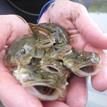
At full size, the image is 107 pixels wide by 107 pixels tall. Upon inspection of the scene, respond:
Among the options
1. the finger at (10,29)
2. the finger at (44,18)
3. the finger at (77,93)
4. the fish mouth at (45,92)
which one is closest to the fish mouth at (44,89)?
the fish mouth at (45,92)

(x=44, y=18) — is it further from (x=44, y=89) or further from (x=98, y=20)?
(x=98, y=20)

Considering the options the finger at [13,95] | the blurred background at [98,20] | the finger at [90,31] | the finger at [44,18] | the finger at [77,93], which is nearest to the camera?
the finger at [13,95]

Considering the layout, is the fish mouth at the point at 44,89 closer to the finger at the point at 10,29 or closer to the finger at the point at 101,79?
the finger at the point at 101,79

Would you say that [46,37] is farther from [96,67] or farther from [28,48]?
[96,67]

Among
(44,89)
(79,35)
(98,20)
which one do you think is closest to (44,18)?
(79,35)

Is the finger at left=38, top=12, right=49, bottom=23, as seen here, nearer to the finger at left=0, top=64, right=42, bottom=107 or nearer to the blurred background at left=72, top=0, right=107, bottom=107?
the blurred background at left=72, top=0, right=107, bottom=107

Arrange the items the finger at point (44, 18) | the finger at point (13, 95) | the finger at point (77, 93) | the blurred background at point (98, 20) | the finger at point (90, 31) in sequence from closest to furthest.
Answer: the finger at point (13, 95) → the finger at point (77, 93) → the finger at point (90, 31) → the finger at point (44, 18) → the blurred background at point (98, 20)
